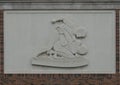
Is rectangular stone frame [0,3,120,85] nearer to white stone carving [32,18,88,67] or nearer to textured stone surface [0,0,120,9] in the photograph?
textured stone surface [0,0,120,9]

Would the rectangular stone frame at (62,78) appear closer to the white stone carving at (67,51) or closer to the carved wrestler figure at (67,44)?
the white stone carving at (67,51)

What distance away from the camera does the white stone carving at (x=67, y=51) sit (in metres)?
14.0

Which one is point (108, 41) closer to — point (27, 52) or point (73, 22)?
point (73, 22)

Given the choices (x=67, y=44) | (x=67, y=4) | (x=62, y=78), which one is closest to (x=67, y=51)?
(x=67, y=44)

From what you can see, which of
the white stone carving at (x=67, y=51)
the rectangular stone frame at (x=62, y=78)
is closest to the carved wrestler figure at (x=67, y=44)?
the white stone carving at (x=67, y=51)

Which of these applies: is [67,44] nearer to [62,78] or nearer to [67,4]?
[62,78]

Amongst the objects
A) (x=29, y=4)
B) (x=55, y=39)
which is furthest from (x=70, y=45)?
(x=29, y=4)

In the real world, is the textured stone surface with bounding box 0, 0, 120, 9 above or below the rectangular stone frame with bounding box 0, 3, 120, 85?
above

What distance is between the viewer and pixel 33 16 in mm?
14117

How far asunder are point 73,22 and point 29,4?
108cm

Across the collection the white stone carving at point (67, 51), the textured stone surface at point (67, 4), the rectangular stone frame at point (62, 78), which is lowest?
the rectangular stone frame at point (62, 78)

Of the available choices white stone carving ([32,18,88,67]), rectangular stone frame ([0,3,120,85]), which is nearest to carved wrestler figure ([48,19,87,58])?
white stone carving ([32,18,88,67])

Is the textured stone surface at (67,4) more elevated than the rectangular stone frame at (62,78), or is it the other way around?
the textured stone surface at (67,4)

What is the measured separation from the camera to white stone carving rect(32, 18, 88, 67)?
1399cm
